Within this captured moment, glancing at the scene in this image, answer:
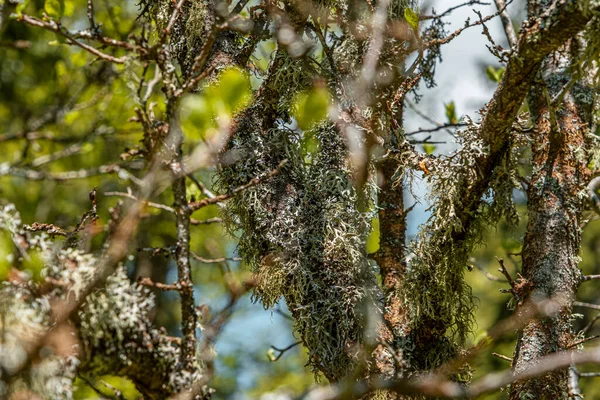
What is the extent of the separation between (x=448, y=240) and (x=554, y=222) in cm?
39

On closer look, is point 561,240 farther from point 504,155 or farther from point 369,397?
point 369,397

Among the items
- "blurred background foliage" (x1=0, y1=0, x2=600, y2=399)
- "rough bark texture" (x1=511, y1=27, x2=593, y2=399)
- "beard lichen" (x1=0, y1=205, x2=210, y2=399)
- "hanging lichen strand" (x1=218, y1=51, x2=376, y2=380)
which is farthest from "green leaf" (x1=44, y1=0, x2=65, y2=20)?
"blurred background foliage" (x1=0, y1=0, x2=600, y2=399)

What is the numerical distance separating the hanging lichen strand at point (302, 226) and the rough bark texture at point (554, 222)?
0.51 metres

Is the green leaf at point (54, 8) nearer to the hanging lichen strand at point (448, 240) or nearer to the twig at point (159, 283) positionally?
the twig at point (159, 283)

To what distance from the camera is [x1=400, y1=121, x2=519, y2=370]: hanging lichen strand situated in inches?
59.8

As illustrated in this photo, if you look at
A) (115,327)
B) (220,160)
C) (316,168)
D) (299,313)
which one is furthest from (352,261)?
(115,327)

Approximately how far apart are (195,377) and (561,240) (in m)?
1.15

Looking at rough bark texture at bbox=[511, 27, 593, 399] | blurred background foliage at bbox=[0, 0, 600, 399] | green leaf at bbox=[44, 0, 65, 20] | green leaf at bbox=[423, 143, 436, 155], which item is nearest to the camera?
rough bark texture at bbox=[511, 27, 593, 399]

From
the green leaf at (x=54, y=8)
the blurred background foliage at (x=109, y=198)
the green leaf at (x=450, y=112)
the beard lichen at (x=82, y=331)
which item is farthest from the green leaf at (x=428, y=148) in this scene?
the blurred background foliage at (x=109, y=198)

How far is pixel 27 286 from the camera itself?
1.05 meters

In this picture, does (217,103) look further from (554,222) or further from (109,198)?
(109,198)

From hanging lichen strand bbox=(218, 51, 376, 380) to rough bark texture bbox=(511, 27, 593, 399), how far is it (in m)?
0.51

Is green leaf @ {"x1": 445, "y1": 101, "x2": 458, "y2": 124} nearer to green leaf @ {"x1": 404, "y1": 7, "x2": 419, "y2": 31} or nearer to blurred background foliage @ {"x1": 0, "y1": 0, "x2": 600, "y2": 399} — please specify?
green leaf @ {"x1": 404, "y1": 7, "x2": 419, "y2": 31}

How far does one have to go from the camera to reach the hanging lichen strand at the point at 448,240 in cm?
152
